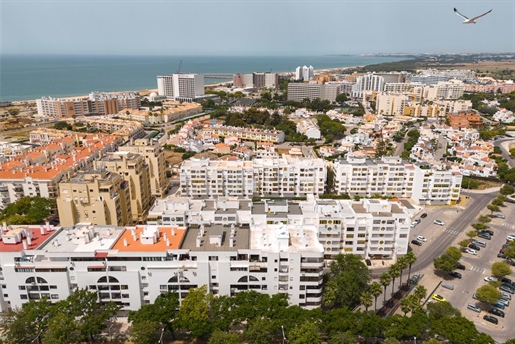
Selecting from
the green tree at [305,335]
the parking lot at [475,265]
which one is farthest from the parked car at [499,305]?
the green tree at [305,335]

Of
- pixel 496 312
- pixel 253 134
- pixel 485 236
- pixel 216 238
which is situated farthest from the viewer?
pixel 253 134

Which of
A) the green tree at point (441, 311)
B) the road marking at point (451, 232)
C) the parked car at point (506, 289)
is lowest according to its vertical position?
the parked car at point (506, 289)

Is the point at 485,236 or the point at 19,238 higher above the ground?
the point at 19,238

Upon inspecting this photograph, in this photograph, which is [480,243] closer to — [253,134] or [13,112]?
[253,134]

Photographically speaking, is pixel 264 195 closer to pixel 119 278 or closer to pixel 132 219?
pixel 132 219

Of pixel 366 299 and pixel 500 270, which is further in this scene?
pixel 500 270

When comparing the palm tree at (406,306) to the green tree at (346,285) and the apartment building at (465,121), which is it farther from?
the apartment building at (465,121)

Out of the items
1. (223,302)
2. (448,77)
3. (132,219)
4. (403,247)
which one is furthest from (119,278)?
(448,77)

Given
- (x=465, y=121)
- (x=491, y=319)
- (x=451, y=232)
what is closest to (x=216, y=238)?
(x=491, y=319)
